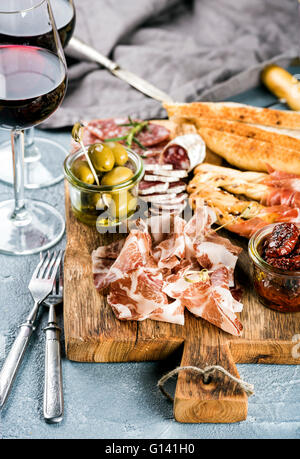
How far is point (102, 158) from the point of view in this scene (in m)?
1.92

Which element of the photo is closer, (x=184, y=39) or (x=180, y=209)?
(x=180, y=209)

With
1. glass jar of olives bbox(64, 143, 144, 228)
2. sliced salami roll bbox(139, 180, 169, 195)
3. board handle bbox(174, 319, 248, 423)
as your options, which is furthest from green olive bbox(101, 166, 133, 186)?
board handle bbox(174, 319, 248, 423)

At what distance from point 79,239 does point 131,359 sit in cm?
43

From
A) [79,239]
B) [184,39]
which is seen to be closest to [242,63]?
[184,39]

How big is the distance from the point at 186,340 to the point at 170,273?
199 millimetres

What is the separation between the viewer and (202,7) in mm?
3055

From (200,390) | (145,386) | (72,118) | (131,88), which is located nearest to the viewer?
(200,390)

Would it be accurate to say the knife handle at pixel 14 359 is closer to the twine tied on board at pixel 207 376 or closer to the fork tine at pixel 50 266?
the fork tine at pixel 50 266

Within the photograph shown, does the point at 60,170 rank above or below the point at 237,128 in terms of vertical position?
below

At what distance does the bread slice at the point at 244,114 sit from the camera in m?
2.24

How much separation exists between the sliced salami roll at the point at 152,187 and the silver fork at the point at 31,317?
335 mm

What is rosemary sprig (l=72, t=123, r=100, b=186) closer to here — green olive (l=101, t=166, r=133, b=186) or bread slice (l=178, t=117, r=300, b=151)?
green olive (l=101, t=166, r=133, b=186)

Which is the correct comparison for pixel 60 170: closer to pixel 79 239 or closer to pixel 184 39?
pixel 79 239

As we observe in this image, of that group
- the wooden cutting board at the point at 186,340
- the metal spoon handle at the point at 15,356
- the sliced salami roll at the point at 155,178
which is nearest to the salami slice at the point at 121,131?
the sliced salami roll at the point at 155,178
